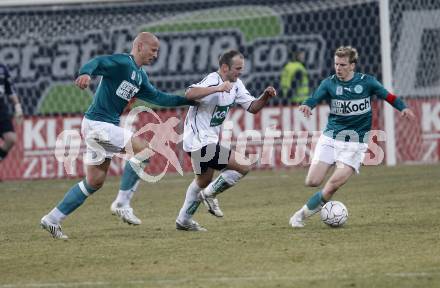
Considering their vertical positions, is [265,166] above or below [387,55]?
below

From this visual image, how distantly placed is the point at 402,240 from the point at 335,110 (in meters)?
2.36

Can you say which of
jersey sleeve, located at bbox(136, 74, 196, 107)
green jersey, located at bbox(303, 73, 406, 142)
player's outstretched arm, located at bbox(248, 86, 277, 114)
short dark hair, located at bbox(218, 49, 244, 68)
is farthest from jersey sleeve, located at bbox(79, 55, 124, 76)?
green jersey, located at bbox(303, 73, 406, 142)

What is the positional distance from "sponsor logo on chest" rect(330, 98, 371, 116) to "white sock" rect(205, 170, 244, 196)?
1356 millimetres

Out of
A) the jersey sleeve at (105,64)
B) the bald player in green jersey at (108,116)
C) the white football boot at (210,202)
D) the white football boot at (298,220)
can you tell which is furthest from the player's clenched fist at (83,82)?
the white football boot at (298,220)

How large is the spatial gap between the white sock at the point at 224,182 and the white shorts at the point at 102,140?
3.46 ft

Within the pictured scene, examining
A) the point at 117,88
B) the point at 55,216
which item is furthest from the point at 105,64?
the point at 55,216

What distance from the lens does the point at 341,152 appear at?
37.9 ft

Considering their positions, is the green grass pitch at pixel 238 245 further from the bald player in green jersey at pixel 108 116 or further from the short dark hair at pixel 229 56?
the short dark hair at pixel 229 56

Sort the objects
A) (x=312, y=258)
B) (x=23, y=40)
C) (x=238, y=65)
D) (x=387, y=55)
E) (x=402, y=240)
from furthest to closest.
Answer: (x=23, y=40), (x=387, y=55), (x=238, y=65), (x=402, y=240), (x=312, y=258)

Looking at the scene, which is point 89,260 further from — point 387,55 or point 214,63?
point 214,63

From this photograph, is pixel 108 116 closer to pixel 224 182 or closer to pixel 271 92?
pixel 224 182

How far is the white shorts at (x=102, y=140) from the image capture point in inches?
434

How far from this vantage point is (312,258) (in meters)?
8.84

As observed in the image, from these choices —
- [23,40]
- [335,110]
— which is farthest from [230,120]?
[335,110]
